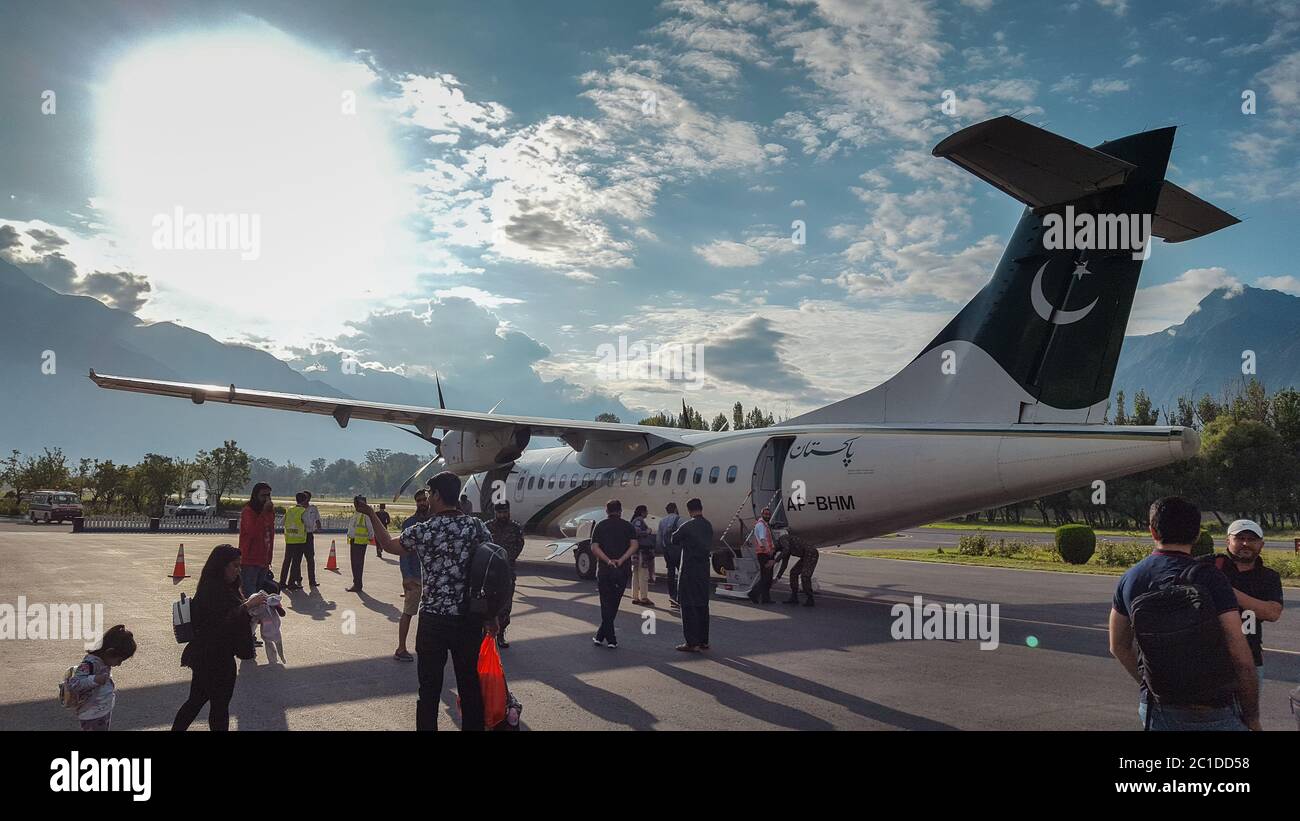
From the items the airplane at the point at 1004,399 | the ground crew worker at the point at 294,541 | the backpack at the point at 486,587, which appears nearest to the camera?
the backpack at the point at 486,587

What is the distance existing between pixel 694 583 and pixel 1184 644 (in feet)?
21.4

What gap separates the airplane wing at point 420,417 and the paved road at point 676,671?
13.6 feet

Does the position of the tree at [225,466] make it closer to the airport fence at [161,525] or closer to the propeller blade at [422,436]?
the airport fence at [161,525]

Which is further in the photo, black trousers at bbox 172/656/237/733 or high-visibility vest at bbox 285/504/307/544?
high-visibility vest at bbox 285/504/307/544

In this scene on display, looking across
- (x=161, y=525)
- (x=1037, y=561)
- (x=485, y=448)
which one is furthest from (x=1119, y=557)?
(x=161, y=525)

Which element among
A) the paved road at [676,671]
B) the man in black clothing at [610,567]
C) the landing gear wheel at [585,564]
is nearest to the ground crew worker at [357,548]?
the paved road at [676,671]

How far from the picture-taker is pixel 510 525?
35.5 ft

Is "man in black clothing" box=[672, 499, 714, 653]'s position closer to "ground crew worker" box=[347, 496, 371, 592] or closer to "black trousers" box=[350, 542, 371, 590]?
"ground crew worker" box=[347, 496, 371, 592]

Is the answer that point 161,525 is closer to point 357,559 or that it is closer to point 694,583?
point 357,559

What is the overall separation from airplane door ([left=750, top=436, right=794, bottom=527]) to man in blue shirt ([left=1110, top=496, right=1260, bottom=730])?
11408 mm

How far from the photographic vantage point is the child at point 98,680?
4785 millimetres

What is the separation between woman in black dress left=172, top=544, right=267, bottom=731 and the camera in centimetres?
525

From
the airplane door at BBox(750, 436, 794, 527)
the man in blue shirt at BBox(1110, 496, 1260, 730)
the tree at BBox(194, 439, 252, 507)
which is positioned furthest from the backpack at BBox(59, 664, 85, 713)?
the tree at BBox(194, 439, 252, 507)
